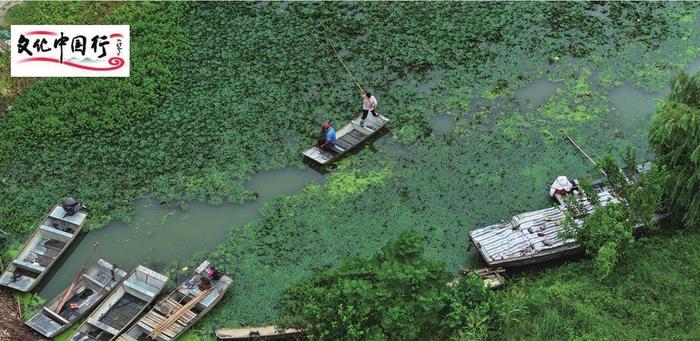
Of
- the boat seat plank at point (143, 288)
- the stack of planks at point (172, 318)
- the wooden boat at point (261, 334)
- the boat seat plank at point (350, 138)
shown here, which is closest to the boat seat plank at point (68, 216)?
the boat seat plank at point (143, 288)

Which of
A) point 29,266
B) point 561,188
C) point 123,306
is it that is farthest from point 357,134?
point 29,266

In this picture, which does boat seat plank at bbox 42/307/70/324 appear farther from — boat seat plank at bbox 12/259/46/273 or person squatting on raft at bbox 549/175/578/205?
person squatting on raft at bbox 549/175/578/205

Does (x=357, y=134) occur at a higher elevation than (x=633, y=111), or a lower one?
lower

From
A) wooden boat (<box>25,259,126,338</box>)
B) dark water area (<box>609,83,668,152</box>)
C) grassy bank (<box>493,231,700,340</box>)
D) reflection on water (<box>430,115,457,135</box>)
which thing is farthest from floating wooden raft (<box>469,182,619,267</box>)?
wooden boat (<box>25,259,126,338</box>)

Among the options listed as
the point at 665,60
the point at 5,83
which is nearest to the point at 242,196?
the point at 5,83

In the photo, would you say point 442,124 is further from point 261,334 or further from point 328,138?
point 261,334

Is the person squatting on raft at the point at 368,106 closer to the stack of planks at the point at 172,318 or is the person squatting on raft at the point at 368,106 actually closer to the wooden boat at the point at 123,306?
the stack of planks at the point at 172,318
